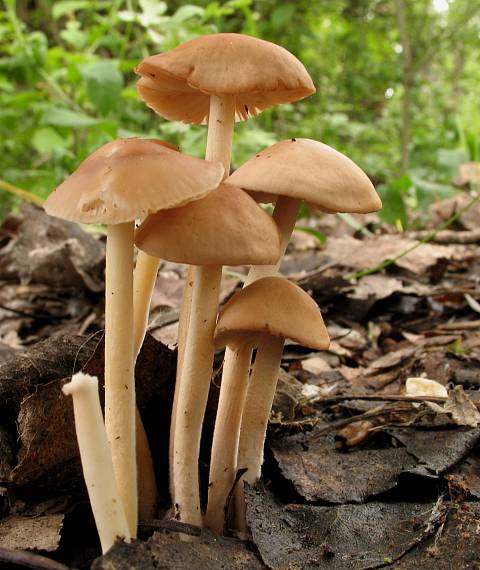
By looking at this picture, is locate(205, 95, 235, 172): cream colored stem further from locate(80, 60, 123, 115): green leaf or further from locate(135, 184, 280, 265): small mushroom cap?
locate(80, 60, 123, 115): green leaf

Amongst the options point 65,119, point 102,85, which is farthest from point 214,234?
point 65,119

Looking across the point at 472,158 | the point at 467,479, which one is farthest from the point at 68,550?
the point at 472,158

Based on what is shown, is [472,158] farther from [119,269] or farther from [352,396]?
[119,269]

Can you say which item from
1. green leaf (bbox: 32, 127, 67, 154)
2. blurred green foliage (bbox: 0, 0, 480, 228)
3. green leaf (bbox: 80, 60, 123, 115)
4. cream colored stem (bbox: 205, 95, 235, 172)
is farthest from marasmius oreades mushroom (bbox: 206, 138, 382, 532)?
green leaf (bbox: 32, 127, 67, 154)

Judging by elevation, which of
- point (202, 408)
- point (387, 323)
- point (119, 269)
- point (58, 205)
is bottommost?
→ point (387, 323)

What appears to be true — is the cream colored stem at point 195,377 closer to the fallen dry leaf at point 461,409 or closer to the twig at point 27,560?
the twig at point 27,560

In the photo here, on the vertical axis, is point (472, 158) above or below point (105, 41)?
below

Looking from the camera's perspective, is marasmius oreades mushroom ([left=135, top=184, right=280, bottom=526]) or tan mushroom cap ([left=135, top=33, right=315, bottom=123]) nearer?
marasmius oreades mushroom ([left=135, top=184, right=280, bottom=526])
